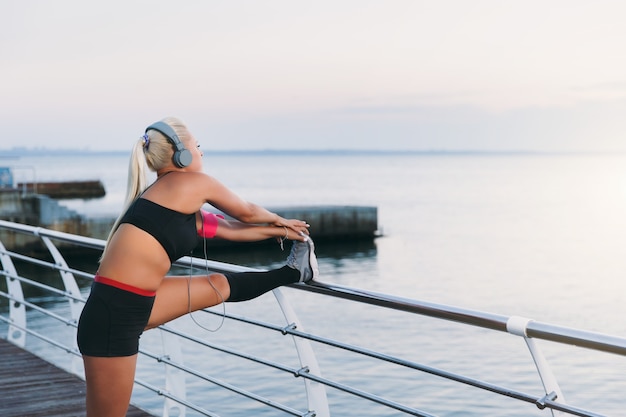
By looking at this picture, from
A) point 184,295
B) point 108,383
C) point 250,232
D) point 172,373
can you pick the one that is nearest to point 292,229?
point 250,232

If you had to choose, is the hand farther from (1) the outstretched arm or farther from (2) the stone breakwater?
(2) the stone breakwater

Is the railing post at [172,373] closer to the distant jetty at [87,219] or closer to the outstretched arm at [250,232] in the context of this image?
the outstretched arm at [250,232]

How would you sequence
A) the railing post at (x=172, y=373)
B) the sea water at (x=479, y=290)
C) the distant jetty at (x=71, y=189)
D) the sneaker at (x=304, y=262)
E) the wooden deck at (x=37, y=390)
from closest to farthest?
the sneaker at (x=304, y=262), the railing post at (x=172, y=373), the wooden deck at (x=37, y=390), the sea water at (x=479, y=290), the distant jetty at (x=71, y=189)

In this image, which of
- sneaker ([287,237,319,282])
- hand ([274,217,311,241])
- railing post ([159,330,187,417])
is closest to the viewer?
sneaker ([287,237,319,282])

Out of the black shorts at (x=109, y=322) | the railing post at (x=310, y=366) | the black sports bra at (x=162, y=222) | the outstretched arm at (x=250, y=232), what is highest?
Answer: the black sports bra at (x=162, y=222)

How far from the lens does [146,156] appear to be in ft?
10.0

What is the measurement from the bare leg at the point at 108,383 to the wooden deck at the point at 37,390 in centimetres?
154

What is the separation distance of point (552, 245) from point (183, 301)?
4121 centimetres

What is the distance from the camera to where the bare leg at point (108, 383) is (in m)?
2.99

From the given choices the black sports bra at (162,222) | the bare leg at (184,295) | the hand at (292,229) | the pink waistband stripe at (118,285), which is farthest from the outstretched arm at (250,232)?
the pink waistband stripe at (118,285)

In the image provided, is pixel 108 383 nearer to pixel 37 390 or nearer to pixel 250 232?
pixel 250 232

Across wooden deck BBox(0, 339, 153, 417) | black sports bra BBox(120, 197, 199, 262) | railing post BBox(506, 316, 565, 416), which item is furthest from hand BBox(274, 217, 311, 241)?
wooden deck BBox(0, 339, 153, 417)

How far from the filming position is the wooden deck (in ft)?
15.5

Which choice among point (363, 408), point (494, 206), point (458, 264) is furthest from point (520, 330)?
point (494, 206)
